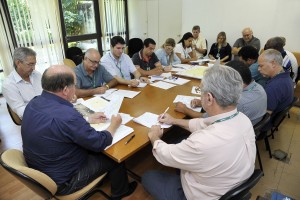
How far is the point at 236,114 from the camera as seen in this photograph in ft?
3.73

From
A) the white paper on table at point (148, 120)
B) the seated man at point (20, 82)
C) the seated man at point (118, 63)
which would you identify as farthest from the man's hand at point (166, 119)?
the seated man at point (20, 82)

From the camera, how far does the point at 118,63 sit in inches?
114

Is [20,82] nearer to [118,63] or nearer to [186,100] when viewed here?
[118,63]

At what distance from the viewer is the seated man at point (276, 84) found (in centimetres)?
208

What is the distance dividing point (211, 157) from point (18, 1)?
4.57 meters

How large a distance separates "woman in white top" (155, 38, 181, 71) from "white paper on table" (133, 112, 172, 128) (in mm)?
2036

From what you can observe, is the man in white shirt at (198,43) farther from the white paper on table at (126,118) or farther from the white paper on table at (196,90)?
the white paper on table at (126,118)

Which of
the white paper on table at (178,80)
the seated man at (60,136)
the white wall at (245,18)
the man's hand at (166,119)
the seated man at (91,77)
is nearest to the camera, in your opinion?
the seated man at (60,136)

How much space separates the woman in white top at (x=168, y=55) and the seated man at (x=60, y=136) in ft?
7.75

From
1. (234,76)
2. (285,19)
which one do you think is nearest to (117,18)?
(285,19)

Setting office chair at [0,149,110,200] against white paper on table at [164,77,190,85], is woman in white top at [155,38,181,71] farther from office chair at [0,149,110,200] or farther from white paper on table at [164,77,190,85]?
office chair at [0,149,110,200]

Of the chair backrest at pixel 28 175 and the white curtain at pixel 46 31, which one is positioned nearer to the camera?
the chair backrest at pixel 28 175

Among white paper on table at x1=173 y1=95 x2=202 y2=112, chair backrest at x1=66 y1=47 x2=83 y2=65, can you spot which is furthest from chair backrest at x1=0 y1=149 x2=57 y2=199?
chair backrest at x1=66 y1=47 x2=83 y2=65

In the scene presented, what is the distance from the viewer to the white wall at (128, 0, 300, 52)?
14.2ft
